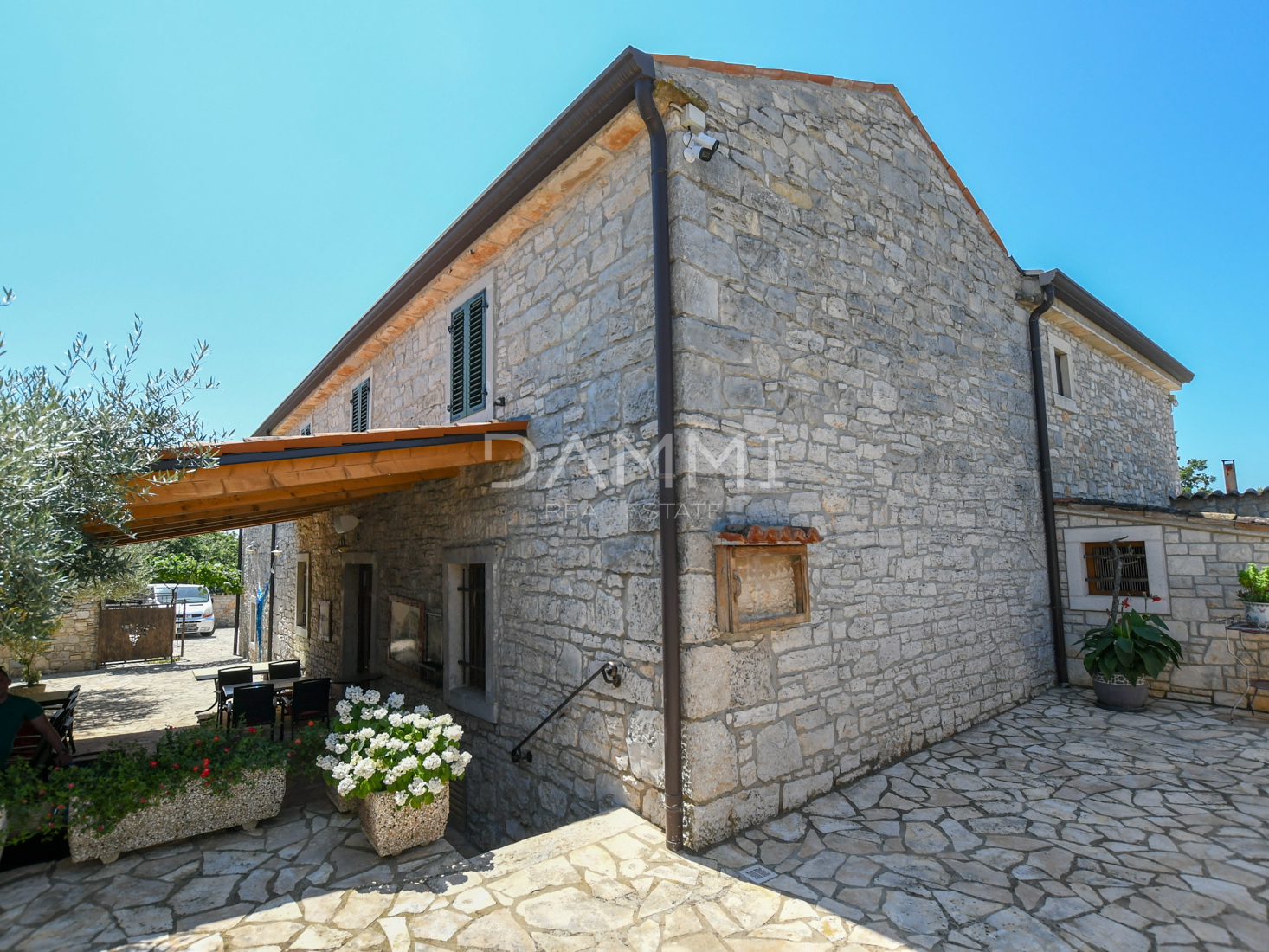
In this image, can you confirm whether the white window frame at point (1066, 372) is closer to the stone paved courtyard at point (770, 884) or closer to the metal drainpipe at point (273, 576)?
the stone paved courtyard at point (770, 884)

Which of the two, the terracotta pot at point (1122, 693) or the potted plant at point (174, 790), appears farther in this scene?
the terracotta pot at point (1122, 693)

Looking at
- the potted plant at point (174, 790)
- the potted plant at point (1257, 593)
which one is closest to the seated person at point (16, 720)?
the potted plant at point (174, 790)

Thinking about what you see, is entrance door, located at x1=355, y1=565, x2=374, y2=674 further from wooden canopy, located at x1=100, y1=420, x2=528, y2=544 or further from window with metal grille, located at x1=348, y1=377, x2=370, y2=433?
wooden canopy, located at x1=100, y1=420, x2=528, y2=544

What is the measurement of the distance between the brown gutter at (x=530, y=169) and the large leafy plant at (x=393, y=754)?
401 centimetres

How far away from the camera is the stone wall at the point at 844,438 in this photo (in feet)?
12.8

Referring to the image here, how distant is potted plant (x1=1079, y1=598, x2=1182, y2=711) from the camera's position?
608cm

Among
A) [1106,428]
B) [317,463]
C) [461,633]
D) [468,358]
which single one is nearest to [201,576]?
[461,633]

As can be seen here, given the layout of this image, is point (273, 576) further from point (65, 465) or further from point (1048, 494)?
point (1048, 494)

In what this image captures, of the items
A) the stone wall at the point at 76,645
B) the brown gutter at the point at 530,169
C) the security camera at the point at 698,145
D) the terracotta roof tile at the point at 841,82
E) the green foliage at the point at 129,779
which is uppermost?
the terracotta roof tile at the point at 841,82

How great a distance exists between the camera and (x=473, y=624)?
20.1 ft

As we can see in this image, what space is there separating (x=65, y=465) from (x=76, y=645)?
1266 centimetres

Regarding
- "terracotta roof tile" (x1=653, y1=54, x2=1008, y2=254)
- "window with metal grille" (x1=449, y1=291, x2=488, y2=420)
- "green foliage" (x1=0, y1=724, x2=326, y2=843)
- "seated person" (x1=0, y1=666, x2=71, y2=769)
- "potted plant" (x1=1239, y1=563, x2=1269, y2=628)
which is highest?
"terracotta roof tile" (x1=653, y1=54, x2=1008, y2=254)

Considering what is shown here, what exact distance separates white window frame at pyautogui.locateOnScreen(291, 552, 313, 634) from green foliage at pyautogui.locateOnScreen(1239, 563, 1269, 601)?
12630 mm

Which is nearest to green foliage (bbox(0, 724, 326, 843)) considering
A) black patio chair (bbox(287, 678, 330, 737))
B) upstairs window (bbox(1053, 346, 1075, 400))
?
black patio chair (bbox(287, 678, 330, 737))
